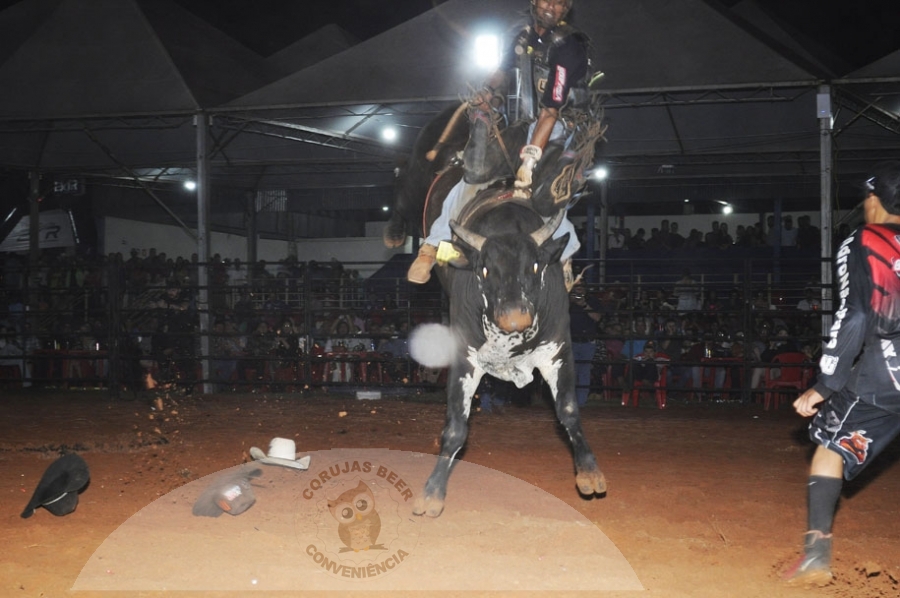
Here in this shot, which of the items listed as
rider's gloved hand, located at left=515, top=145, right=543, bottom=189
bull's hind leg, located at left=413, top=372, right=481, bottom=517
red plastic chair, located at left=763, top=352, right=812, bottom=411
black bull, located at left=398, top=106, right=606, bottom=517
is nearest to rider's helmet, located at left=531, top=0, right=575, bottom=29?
rider's gloved hand, located at left=515, top=145, right=543, bottom=189

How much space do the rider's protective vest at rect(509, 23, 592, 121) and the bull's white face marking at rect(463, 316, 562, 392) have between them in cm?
167

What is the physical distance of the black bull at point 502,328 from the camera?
189 inches

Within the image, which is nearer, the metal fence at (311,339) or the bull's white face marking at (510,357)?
the bull's white face marking at (510,357)

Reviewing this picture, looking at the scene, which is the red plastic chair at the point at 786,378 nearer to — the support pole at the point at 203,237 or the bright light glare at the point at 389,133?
the bright light glare at the point at 389,133

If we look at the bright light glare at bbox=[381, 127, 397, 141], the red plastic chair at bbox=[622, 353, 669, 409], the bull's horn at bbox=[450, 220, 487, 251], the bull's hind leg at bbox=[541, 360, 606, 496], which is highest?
the bright light glare at bbox=[381, 127, 397, 141]

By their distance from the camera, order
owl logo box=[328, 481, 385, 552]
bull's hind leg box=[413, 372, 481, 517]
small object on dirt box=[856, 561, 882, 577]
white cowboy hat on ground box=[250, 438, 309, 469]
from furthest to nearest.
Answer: white cowboy hat on ground box=[250, 438, 309, 469]
bull's hind leg box=[413, 372, 481, 517]
owl logo box=[328, 481, 385, 552]
small object on dirt box=[856, 561, 882, 577]

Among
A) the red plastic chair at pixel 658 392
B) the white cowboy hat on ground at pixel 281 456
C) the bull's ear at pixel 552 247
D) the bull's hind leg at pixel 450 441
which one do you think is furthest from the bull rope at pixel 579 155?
the red plastic chair at pixel 658 392

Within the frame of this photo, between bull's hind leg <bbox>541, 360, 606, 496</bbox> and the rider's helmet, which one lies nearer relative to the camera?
bull's hind leg <bbox>541, 360, 606, 496</bbox>

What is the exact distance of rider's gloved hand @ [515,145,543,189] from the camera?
5.35 metres

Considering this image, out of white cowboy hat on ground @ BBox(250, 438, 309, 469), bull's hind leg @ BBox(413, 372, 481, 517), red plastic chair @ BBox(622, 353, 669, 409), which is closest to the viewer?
bull's hind leg @ BBox(413, 372, 481, 517)

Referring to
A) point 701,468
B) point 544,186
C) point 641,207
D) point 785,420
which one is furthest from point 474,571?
point 641,207

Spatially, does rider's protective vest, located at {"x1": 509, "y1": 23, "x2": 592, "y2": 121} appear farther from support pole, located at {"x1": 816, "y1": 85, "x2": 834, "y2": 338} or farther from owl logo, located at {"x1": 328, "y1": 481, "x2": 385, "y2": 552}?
support pole, located at {"x1": 816, "y1": 85, "x2": 834, "y2": 338}

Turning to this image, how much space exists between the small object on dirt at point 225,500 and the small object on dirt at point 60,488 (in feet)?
2.67

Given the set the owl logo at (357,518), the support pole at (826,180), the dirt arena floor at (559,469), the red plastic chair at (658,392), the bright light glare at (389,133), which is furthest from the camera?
the bright light glare at (389,133)
